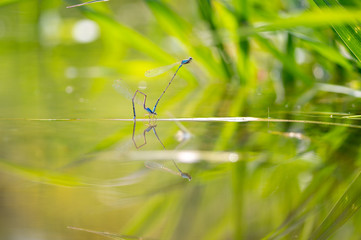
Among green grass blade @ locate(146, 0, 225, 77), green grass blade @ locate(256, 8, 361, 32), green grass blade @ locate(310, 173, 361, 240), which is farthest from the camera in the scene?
green grass blade @ locate(146, 0, 225, 77)

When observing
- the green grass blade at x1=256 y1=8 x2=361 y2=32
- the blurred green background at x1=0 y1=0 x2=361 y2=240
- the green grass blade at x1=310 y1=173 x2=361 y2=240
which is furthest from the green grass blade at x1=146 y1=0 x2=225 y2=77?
the green grass blade at x1=310 y1=173 x2=361 y2=240

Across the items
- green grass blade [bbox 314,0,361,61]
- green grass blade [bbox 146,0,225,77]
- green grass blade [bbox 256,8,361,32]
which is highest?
green grass blade [bbox 256,8,361,32]

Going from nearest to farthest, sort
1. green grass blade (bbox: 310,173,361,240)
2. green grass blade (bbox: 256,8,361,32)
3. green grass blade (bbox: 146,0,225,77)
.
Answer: green grass blade (bbox: 310,173,361,240)
green grass blade (bbox: 256,8,361,32)
green grass blade (bbox: 146,0,225,77)

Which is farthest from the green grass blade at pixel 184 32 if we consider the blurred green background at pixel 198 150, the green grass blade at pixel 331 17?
the green grass blade at pixel 331 17

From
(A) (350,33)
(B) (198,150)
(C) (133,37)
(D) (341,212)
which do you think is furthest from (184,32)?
(D) (341,212)

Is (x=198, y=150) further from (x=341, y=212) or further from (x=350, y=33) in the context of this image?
(x=350, y=33)

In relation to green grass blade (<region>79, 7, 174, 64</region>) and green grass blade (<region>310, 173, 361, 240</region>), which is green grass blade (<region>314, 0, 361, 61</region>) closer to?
green grass blade (<region>310, 173, 361, 240</region>)

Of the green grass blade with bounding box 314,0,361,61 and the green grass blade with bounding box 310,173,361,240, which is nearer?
the green grass blade with bounding box 310,173,361,240

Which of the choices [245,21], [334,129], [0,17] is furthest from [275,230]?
[0,17]

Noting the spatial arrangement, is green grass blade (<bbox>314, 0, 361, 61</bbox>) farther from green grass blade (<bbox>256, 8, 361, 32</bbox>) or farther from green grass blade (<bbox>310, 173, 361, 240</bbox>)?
green grass blade (<bbox>310, 173, 361, 240</bbox>)

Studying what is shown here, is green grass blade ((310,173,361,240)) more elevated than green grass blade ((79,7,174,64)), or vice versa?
green grass blade ((310,173,361,240))
